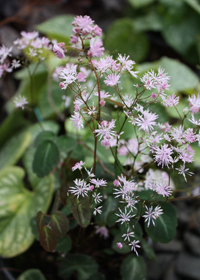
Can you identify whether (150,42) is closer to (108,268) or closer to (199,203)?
(199,203)

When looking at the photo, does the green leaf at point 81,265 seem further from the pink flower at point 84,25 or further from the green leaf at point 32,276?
the pink flower at point 84,25

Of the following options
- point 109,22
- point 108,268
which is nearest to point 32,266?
point 108,268

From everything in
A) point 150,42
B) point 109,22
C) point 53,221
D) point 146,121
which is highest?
point 109,22

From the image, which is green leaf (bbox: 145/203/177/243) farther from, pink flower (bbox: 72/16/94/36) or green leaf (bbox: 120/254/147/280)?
pink flower (bbox: 72/16/94/36)

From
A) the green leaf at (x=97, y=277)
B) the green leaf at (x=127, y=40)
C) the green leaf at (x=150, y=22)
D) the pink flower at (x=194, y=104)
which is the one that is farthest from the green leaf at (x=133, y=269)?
the green leaf at (x=150, y=22)

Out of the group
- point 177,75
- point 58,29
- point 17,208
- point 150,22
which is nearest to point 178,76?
point 177,75

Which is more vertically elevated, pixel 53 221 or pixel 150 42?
pixel 150 42
